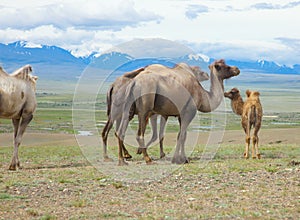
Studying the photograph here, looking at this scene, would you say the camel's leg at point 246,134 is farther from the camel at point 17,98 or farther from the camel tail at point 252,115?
the camel at point 17,98

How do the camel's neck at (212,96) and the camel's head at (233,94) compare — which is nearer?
the camel's neck at (212,96)

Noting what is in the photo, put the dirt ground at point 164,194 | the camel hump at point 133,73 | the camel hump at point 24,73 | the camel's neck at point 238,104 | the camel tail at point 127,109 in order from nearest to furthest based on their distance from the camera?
1. the dirt ground at point 164,194
2. the camel tail at point 127,109
3. the camel hump at point 24,73
4. the camel hump at point 133,73
5. the camel's neck at point 238,104

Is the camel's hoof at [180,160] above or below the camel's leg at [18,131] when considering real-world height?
below

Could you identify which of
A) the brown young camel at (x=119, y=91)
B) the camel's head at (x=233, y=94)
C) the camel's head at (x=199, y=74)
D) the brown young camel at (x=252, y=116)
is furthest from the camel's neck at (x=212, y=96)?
the camel's head at (x=233, y=94)

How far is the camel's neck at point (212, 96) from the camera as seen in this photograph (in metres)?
15.5

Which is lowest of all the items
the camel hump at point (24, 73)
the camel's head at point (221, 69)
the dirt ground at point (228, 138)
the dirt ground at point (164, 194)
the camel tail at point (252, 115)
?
the dirt ground at point (228, 138)

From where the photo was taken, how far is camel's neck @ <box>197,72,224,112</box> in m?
15.5

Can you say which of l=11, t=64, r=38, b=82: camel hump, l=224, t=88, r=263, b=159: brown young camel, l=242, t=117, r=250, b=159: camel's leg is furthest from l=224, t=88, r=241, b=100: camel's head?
l=11, t=64, r=38, b=82: camel hump

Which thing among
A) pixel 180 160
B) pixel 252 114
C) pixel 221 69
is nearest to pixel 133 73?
pixel 180 160

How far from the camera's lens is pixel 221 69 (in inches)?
648

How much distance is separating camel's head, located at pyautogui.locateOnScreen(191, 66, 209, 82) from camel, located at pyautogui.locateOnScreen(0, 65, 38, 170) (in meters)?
4.42

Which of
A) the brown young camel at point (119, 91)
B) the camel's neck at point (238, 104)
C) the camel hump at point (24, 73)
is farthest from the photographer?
the camel's neck at point (238, 104)

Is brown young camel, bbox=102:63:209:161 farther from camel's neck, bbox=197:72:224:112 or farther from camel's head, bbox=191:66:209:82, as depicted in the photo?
camel's neck, bbox=197:72:224:112

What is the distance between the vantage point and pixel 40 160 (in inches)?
658
